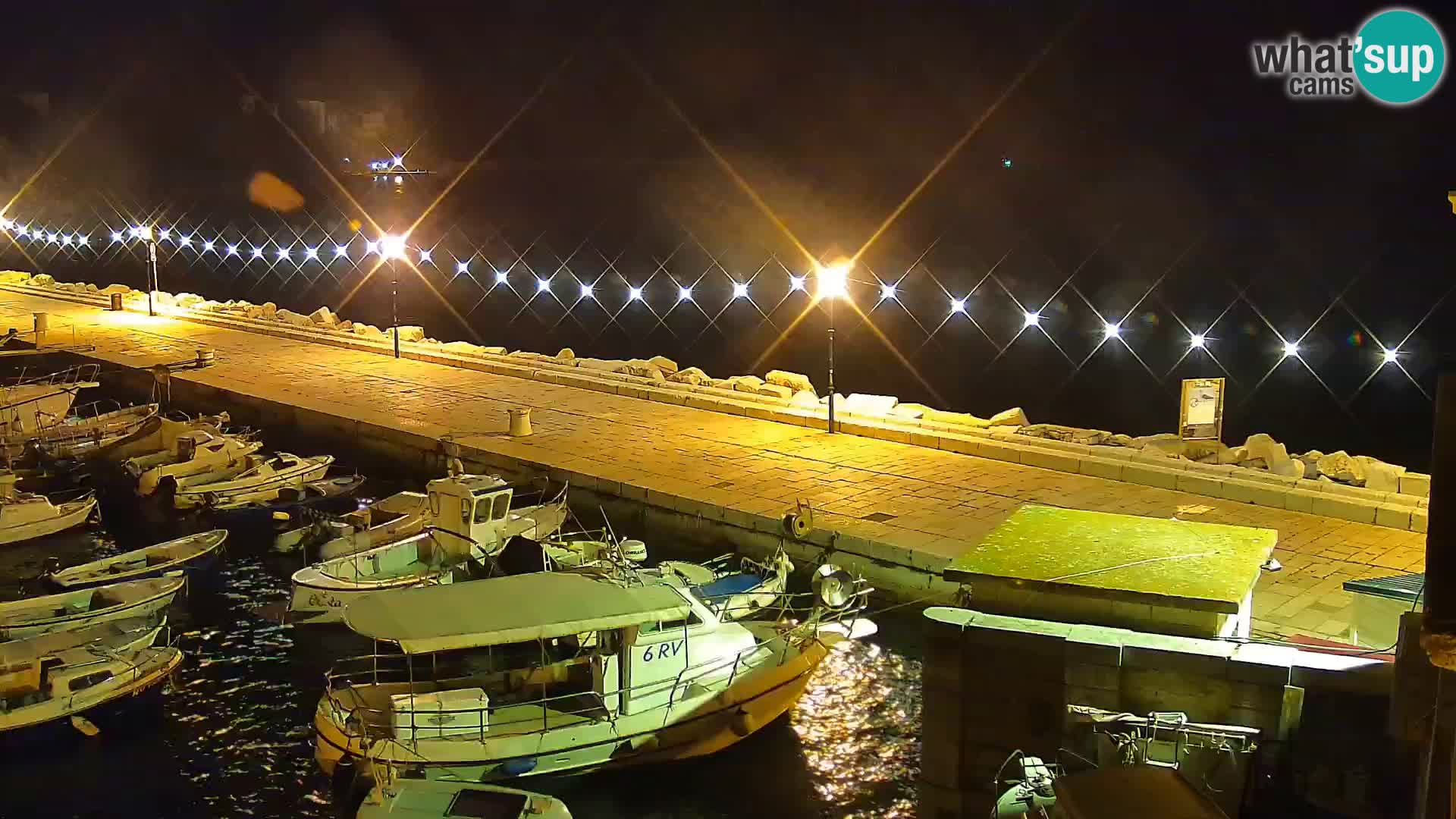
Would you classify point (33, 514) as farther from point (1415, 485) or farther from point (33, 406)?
point (1415, 485)

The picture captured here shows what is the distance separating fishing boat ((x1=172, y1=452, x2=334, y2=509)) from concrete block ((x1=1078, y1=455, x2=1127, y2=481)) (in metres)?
11.4

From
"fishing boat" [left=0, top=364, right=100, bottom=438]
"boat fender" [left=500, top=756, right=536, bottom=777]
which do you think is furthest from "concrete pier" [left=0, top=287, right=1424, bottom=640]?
"boat fender" [left=500, top=756, right=536, bottom=777]

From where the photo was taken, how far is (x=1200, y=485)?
1523cm

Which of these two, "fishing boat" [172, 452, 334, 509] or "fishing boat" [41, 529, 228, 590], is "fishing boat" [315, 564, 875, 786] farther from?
"fishing boat" [172, 452, 334, 509]

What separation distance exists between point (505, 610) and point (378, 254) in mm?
58235

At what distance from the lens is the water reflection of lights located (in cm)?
1008

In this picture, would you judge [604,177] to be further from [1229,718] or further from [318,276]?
[1229,718]

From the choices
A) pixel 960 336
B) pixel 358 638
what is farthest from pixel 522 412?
pixel 960 336

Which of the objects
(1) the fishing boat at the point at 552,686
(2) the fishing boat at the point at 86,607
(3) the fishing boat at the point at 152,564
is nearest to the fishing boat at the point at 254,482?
(3) the fishing boat at the point at 152,564

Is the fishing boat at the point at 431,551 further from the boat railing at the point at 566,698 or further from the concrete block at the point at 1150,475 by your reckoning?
the concrete block at the point at 1150,475

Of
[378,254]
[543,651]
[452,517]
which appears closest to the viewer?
[543,651]

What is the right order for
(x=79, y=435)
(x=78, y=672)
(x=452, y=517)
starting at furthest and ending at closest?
(x=79, y=435), (x=452, y=517), (x=78, y=672)

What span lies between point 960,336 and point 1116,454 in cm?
2646

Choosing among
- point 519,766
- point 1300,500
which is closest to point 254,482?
point 519,766
